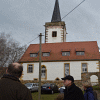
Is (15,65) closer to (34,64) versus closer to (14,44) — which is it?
(34,64)

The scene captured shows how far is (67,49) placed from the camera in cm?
3400

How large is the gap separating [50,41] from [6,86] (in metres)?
37.2

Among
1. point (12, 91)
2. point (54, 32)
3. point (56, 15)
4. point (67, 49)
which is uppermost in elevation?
point (56, 15)

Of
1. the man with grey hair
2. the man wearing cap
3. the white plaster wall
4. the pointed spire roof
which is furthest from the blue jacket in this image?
the pointed spire roof

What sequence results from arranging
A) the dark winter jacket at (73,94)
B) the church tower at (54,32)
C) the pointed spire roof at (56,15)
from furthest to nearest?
the pointed spire roof at (56,15), the church tower at (54,32), the dark winter jacket at (73,94)

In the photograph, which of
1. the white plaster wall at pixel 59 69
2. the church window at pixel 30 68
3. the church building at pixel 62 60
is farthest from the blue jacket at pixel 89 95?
the church window at pixel 30 68

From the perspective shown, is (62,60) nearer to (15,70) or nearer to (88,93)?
(88,93)

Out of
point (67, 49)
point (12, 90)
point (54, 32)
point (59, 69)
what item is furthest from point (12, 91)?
point (54, 32)

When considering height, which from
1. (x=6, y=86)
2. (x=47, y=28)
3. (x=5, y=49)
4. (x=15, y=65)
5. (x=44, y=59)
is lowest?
(x=6, y=86)

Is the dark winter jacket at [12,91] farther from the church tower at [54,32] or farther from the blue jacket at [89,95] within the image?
the church tower at [54,32]

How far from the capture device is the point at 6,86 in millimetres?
2840

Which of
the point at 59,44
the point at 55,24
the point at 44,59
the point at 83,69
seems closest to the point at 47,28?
the point at 55,24

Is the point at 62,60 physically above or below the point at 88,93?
above

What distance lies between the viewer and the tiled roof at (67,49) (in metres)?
32.0
